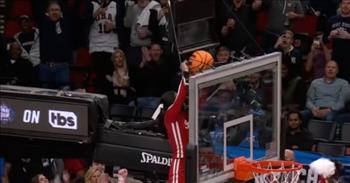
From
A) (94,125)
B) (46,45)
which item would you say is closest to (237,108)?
(94,125)

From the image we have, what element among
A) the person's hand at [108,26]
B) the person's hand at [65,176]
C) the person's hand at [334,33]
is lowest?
→ the person's hand at [65,176]

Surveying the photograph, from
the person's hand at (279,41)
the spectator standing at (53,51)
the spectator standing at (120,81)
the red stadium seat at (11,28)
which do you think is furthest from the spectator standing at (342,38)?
the red stadium seat at (11,28)

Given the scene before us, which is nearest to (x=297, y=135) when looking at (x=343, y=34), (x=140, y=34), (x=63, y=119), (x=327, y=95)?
(x=327, y=95)

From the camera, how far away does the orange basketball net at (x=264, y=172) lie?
10547 mm

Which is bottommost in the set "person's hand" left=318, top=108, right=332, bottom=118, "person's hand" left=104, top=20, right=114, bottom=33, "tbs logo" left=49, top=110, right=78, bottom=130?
"tbs logo" left=49, top=110, right=78, bottom=130

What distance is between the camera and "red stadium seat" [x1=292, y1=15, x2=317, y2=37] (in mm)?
15023

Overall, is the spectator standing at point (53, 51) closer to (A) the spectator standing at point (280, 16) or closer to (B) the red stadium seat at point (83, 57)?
(B) the red stadium seat at point (83, 57)

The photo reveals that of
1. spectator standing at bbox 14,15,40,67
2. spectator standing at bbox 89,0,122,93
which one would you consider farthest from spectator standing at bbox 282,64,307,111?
spectator standing at bbox 14,15,40,67

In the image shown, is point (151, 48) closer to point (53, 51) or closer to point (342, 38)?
point (53, 51)

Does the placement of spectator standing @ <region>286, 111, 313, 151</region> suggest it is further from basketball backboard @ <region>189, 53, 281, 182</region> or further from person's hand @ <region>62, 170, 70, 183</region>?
person's hand @ <region>62, 170, 70, 183</region>

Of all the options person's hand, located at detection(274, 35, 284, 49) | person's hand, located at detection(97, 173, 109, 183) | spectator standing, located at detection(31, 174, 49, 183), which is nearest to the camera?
person's hand, located at detection(97, 173, 109, 183)

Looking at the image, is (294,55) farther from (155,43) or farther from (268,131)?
(268,131)

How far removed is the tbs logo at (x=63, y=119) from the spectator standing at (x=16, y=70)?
14.5ft

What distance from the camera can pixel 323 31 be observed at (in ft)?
48.8
